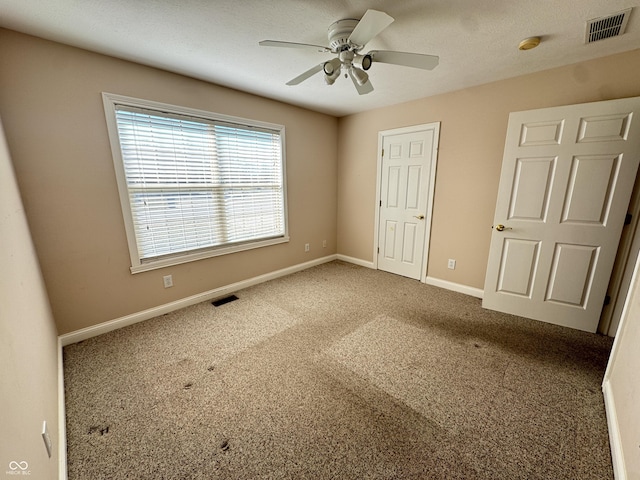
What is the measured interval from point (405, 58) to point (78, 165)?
2608 mm

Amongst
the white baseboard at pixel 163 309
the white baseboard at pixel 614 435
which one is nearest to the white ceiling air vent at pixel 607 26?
the white baseboard at pixel 614 435

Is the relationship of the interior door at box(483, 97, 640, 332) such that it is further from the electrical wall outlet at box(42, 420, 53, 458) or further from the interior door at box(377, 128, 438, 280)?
the electrical wall outlet at box(42, 420, 53, 458)

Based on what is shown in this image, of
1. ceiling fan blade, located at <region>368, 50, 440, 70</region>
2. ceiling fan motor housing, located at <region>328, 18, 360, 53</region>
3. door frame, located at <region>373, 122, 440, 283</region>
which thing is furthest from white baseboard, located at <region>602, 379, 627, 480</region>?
ceiling fan motor housing, located at <region>328, 18, 360, 53</region>

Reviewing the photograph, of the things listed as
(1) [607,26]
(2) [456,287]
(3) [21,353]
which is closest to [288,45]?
(3) [21,353]

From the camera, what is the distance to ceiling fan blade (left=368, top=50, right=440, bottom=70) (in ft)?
5.27

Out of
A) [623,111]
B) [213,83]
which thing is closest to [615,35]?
[623,111]

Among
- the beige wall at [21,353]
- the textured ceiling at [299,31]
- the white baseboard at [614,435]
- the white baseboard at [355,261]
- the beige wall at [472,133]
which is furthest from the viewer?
the white baseboard at [355,261]

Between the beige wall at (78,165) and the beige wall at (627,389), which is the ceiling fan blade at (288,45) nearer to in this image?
the beige wall at (78,165)

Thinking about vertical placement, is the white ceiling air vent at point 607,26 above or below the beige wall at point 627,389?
above

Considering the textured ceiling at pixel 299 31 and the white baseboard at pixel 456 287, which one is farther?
the white baseboard at pixel 456 287

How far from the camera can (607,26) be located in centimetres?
171

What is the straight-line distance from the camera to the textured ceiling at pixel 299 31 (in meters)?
1.52

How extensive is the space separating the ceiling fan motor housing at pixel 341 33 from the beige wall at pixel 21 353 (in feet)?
6.85

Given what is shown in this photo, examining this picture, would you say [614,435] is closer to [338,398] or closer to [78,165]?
[338,398]
